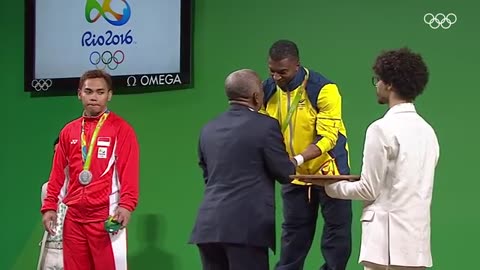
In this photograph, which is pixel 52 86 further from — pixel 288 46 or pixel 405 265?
pixel 405 265

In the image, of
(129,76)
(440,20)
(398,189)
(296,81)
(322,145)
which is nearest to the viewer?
(398,189)

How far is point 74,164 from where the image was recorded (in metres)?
3.71

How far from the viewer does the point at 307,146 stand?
339cm

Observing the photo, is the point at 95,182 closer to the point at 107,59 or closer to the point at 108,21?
the point at 107,59

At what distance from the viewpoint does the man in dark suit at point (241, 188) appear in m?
2.85

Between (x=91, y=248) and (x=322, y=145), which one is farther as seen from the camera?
(x=91, y=248)

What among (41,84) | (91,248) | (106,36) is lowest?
(91,248)

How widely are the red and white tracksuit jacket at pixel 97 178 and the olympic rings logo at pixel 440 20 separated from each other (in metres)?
1.71

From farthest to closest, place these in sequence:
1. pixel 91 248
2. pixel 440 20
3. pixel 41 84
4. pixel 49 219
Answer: pixel 41 84
pixel 440 20
pixel 49 219
pixel 91 248

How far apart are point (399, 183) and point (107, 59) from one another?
2.62 metres

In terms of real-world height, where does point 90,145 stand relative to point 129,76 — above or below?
below

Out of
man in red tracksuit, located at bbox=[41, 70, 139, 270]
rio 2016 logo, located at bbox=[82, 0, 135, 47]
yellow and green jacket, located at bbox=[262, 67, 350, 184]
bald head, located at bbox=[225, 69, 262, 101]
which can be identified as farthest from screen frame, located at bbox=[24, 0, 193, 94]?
bald head, located at bbox=[225, 69, 262, 101]

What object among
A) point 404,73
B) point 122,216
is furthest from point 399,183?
point 122,216
